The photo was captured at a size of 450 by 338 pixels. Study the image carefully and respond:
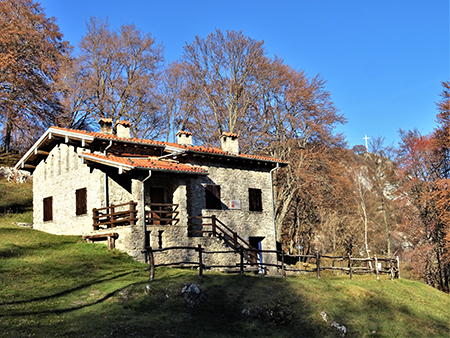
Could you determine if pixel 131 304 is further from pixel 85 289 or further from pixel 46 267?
pixel 46 267

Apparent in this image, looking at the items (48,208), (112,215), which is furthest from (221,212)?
(48,208)

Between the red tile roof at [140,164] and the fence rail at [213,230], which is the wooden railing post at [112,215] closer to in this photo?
the red tile roof at [140,164]

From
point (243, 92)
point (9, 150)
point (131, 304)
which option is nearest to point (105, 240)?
point (131, 304)

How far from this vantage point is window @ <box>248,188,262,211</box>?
78.8ft

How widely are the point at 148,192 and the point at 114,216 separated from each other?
209 centimetres

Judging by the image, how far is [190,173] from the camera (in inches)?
758

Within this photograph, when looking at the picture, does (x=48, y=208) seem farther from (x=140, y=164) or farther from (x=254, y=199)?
(x=254, y=199)

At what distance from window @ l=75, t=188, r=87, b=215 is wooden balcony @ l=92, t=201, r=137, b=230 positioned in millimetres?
1228

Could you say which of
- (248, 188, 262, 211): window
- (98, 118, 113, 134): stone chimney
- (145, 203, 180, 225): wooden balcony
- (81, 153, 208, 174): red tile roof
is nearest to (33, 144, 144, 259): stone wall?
(81, 153, 208, 174): red tile roof

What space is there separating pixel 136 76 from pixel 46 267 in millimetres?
21888

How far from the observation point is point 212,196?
22.1m

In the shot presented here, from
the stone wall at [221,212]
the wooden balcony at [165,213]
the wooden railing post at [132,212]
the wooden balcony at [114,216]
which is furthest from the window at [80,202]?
the wooden railing post at [132,212]

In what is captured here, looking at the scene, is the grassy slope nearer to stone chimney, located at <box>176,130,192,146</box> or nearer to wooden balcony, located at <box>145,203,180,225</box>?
wooden balcony, located at <box>145,203,180,225</box>

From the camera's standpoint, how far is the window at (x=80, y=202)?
2028 centimetres
